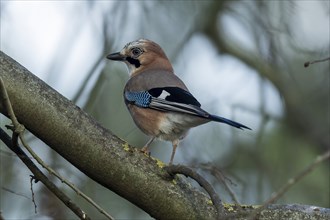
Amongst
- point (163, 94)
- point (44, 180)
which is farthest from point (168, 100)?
point (44, 180)

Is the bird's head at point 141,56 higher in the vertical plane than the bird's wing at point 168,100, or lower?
higher

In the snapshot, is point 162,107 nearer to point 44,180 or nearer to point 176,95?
point 176,95

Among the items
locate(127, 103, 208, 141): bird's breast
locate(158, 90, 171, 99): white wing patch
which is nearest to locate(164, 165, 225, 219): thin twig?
locate(127, 103, 208, 141): bird's breast

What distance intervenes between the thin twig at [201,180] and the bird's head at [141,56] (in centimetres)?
271

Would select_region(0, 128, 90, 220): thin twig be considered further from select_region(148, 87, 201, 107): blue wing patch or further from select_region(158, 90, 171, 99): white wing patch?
select_region(158, 90, 171, 99): white wing patch

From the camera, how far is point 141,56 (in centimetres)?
620

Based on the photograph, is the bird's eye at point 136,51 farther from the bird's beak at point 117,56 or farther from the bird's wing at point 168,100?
the bird's wing at point 168,100

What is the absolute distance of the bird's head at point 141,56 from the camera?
6156 mm

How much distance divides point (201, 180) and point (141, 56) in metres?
3.10

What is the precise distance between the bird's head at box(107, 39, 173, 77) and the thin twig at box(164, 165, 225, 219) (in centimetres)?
271

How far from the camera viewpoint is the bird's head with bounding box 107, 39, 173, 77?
6.16 meters

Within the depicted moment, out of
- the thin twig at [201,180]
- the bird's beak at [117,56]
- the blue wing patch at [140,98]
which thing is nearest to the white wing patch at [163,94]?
the blue wing patch at [140,98]

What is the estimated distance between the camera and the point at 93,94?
5785 mm

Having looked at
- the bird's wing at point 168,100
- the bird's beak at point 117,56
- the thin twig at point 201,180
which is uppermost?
the bird's beak at point 117,56
